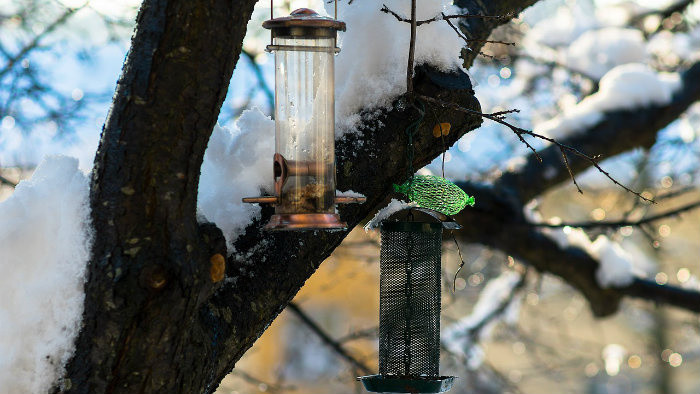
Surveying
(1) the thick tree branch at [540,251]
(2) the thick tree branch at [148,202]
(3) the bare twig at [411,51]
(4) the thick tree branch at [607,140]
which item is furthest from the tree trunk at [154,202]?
(4) the thick tree branch at [607,140]

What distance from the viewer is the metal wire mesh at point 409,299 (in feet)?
8.46

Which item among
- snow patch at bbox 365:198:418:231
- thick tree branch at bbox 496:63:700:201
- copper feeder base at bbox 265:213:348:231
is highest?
thick tree branch at bbox 496:63:700:201

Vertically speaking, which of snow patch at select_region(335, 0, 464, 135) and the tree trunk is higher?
snow patch at select_region(335, 0, 464, 135)

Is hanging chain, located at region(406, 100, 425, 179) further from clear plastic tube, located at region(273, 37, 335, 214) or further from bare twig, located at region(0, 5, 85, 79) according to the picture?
bare twig, located at region(0, 5, 85, 79)

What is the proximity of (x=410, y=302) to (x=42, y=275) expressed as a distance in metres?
1.20

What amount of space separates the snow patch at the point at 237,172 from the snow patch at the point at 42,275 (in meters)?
0.35

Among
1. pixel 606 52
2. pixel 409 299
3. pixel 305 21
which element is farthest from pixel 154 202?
pixel 606 52

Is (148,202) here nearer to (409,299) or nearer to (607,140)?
(409,299)

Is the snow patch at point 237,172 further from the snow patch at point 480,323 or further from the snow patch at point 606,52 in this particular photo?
the snow patch at point 606,52

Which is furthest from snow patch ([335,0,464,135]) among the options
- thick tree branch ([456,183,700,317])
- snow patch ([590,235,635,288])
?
snow patch ([590,235,635,288])

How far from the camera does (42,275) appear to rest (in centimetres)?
182

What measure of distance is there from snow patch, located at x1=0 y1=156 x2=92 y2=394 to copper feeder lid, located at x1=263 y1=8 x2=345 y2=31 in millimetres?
616

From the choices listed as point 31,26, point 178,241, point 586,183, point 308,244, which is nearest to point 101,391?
point 178,241

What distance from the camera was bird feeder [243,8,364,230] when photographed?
6.79 feet
